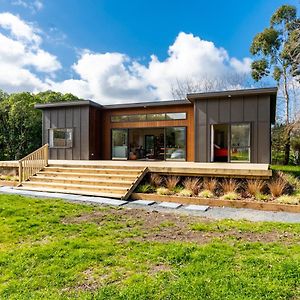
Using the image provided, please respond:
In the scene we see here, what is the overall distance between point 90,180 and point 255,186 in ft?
16.5

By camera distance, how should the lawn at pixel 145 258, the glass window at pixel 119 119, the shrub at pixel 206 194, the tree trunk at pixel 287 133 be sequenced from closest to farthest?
1. the lawn at pixel 145 258
2. the shrub at pixel 206 194
3. the glass window at pixel 119 119
4. the tree trunk at pixel 287 133

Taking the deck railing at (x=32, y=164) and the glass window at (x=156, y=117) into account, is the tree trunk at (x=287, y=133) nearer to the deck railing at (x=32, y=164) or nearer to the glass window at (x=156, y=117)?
the glass window at (x=156, y=117)

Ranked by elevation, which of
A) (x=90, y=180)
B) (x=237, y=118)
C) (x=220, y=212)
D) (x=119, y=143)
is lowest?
(x=220, y=212)

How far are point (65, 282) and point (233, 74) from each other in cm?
2695

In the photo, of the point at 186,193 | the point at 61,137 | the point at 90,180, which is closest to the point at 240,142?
the point at 186,193

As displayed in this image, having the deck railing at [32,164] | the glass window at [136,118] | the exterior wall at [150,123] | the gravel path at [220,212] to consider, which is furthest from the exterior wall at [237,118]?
Result: the deck railing at [32,164]

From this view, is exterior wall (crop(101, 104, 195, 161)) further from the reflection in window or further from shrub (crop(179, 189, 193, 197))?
shrub (crop(179, 189, 193, 197))

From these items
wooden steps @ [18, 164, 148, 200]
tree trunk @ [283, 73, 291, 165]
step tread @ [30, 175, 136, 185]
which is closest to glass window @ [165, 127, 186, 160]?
wooden steps @ [18, 164, 148, 200]

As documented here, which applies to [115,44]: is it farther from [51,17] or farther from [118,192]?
[118,192]

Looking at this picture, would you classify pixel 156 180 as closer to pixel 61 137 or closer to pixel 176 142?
pixel 176 142

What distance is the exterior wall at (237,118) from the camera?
37.9 ft

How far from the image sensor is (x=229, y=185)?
7629 mm

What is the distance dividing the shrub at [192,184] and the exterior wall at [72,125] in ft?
25.8

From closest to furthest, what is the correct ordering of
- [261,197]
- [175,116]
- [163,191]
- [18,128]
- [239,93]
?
[261,197], [163,191], [239,93], [175,116], [18,128]
